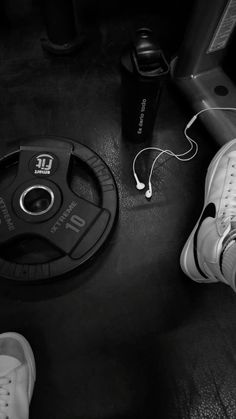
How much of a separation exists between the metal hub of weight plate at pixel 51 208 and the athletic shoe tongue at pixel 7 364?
0.58 ft

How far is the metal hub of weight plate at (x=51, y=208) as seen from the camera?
0.79 metres

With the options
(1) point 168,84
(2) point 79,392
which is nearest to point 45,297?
(2) point 79,392

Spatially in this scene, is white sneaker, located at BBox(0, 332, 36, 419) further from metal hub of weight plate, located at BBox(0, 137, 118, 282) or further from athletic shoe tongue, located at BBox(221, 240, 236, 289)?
athletic shoe tongue, located at BBox(221, 240, 236, 289)

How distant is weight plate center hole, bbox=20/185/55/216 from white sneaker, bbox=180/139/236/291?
390 millimetres

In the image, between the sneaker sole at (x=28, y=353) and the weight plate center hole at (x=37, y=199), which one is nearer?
the sneaker sole at (x=28, y=353)

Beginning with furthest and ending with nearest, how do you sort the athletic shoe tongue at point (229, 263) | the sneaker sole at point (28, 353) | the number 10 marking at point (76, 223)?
1. the number 10 marking at point (76, 223)
2. the sneaker sole at point (28, 353)
3. the athletic shoe tongue at point (229, 263)

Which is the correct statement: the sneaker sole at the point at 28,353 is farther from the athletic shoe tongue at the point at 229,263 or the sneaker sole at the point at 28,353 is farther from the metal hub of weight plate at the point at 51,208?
the athletic shoe tongue at the point at 229,263

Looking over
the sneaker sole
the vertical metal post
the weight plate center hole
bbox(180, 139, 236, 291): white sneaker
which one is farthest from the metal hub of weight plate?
the vertical metal post

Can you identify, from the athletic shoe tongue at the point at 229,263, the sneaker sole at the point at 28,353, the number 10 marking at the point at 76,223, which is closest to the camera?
the athletic shoe tongue at the point at 229,263

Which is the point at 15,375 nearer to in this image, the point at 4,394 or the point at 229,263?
the point at 4,394

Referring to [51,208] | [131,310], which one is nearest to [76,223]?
[51,208]

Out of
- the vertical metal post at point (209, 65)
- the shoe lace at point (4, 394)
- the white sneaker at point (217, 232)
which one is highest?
the vertical metal post at point (209, 65)

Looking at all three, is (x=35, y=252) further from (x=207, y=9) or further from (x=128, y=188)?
(x=207, y=9)

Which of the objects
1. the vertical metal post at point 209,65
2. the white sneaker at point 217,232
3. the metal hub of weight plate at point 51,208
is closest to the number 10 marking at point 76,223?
the metal hub of weight plate at point 51,208
